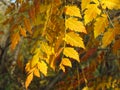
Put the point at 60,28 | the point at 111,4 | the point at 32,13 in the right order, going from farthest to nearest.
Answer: the point at 32,13 → the point at 60,28 → the point at 111,4

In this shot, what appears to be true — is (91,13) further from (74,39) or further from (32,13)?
(32,13)

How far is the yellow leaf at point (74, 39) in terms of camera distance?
1.27 m

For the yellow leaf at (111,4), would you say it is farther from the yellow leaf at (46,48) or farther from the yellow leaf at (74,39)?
the yellow leaf at (46,48)

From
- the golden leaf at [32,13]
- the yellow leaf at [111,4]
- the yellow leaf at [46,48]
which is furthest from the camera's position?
the golden leaf at [32,13]

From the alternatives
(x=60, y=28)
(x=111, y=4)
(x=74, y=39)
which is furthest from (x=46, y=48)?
(x=111, y=4)

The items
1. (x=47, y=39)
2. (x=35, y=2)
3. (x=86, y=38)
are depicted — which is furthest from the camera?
(x=86, y=38)

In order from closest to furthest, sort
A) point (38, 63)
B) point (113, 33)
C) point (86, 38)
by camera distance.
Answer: point (113, 33) < point (38, 63) < point (86, 38)

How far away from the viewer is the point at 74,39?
4.23 feet

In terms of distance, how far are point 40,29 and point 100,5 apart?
473 mm

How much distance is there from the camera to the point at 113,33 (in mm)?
1223

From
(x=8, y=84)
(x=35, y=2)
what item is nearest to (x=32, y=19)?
(x=35, y=2)

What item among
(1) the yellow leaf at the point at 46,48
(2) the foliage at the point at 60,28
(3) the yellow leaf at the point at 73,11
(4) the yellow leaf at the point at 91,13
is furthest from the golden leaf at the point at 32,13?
(4) the yellow leaf at the point at 91,13

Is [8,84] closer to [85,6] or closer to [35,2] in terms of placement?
[35,2]

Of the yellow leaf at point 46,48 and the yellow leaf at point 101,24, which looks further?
the yellow leaf at point 46,48
